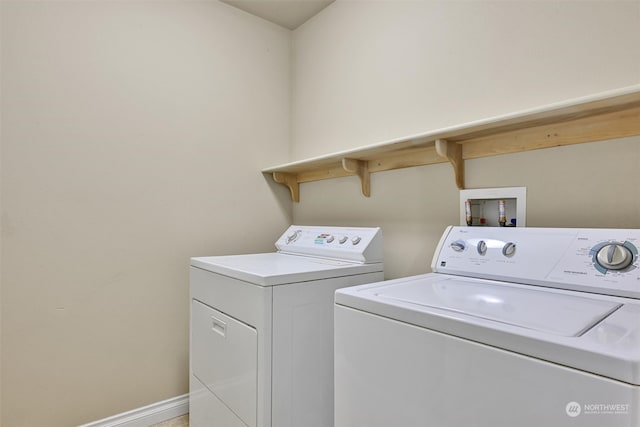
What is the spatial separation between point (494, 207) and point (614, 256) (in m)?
0.48

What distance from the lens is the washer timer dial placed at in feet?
3.07

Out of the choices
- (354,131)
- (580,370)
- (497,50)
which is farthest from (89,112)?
(580,370)

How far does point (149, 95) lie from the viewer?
1.91 m

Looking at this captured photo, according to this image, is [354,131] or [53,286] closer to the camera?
[53,286]

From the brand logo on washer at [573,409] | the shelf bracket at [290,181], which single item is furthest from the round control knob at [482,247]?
the shelf bracket at [290,181]

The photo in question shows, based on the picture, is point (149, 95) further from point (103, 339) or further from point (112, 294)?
point (103, 339)

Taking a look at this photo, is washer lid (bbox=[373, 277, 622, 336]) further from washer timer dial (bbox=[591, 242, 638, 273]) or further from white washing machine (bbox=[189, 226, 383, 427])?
white washing machine (bbox=[189, 226, 383, 427])

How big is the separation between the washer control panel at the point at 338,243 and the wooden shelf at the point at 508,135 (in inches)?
12.1

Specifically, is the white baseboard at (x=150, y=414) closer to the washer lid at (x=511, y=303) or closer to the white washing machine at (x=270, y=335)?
the white washing machine at (x=270, y=335)

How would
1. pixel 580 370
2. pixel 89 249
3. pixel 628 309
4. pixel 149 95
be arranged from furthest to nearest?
pixel 149 95
pixel 89 249
pixel 628 309
pixel 580 370

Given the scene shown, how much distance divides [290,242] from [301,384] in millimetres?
877

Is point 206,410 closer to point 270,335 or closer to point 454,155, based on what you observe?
point 270,335

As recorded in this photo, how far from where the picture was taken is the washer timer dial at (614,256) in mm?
937

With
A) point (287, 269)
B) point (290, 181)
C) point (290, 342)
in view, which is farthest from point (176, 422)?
point (290, 181)
